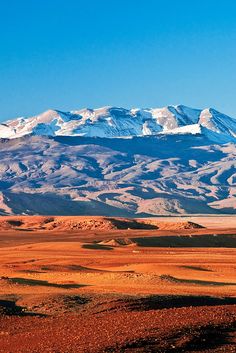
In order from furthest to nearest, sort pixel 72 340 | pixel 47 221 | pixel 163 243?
pixel 47 221 < pixel 163 243 < pixel 72 340

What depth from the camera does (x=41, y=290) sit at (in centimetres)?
3988

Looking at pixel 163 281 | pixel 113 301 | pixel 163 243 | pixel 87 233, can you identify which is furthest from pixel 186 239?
pixel 113 301

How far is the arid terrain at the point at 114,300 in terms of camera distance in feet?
76.2

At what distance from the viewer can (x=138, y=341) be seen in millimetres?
22828

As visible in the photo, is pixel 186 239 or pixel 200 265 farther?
pixel 186 239

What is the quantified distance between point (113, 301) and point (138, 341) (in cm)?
946

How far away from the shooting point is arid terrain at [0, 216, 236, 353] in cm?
2323

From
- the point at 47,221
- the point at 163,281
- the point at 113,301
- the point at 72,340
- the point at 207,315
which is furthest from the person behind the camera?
the point at 47,221

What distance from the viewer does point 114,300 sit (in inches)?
1281

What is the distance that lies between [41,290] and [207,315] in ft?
47.3

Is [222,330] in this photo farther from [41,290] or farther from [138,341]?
[41,290]

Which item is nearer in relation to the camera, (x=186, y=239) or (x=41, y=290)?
(x=41, y=290)

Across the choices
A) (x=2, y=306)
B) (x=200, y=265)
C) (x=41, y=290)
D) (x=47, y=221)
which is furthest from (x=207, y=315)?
(x=47, y=221)

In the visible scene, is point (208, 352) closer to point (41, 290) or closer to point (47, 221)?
point (41, 290)
